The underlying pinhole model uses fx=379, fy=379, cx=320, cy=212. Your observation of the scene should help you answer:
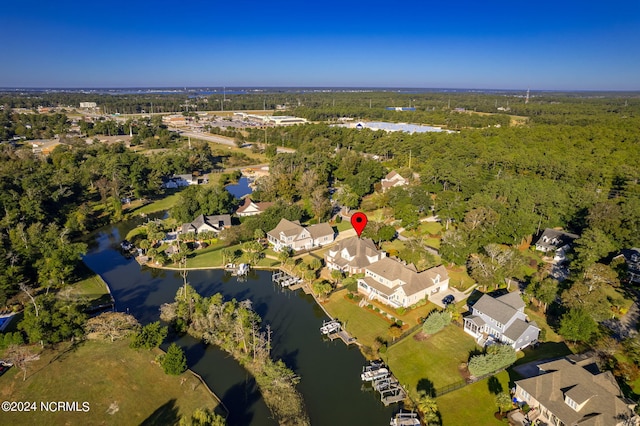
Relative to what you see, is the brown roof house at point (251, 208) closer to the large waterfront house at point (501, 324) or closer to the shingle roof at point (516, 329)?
the large waterfront house at point (501, 324)

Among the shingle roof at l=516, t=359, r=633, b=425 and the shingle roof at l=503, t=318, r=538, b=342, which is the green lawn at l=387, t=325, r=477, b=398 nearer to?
the shingle roof at l=503, t=318, r=538, b=342

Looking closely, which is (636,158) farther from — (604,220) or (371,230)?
(371,230)

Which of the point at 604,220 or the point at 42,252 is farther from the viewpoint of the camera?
the point at 604,220

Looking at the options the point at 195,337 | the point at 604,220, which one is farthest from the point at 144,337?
the point at 604,220

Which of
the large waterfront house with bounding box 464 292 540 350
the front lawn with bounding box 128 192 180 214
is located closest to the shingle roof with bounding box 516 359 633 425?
the large waterfront house with bounding box 464 292 540 350

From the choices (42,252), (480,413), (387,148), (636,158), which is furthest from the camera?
(387,148)

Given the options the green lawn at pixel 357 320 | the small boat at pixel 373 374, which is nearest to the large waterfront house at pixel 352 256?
the green lawn at pixel 357 320

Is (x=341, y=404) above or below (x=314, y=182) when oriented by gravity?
below

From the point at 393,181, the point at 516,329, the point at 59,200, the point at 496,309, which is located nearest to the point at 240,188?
the point at 393,181
